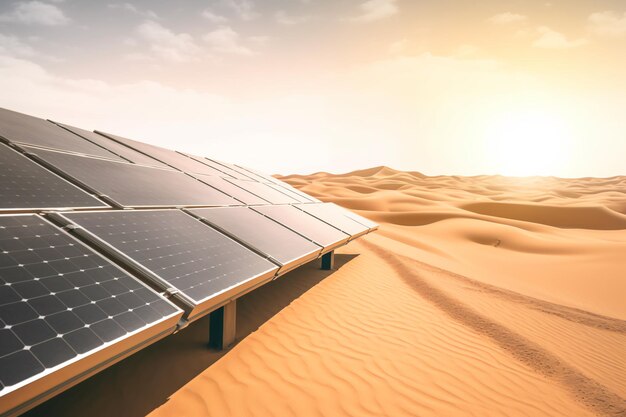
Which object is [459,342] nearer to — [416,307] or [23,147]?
[416,307]

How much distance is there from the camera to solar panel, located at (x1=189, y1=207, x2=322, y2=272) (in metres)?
4.76

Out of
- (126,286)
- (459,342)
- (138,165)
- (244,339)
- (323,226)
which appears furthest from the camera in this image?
(323,226)

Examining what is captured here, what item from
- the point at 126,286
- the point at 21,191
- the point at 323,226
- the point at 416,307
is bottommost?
the point at 416,307

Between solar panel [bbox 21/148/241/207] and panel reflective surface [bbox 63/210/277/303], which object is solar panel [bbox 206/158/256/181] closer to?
solar panel [bbox 21/148/241/207]

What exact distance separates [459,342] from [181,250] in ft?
15.8

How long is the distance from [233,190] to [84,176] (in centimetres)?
350

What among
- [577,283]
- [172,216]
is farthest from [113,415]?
[577,283]

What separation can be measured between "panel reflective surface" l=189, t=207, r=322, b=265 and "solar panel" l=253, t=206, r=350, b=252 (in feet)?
1.19

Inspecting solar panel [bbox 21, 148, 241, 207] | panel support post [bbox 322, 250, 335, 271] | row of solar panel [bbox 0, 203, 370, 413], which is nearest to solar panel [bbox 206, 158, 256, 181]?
panel support post [bbox 322, 250, 335, 271]

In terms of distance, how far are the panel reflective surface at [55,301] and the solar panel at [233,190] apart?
4.26 metres

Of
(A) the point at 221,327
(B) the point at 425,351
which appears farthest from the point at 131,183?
(B) the point at 425,351

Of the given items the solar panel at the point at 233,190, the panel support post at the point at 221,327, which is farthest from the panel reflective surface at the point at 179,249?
the solar panel at the point at 233,190

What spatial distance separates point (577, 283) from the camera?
1166cm

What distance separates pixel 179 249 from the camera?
356 cm
